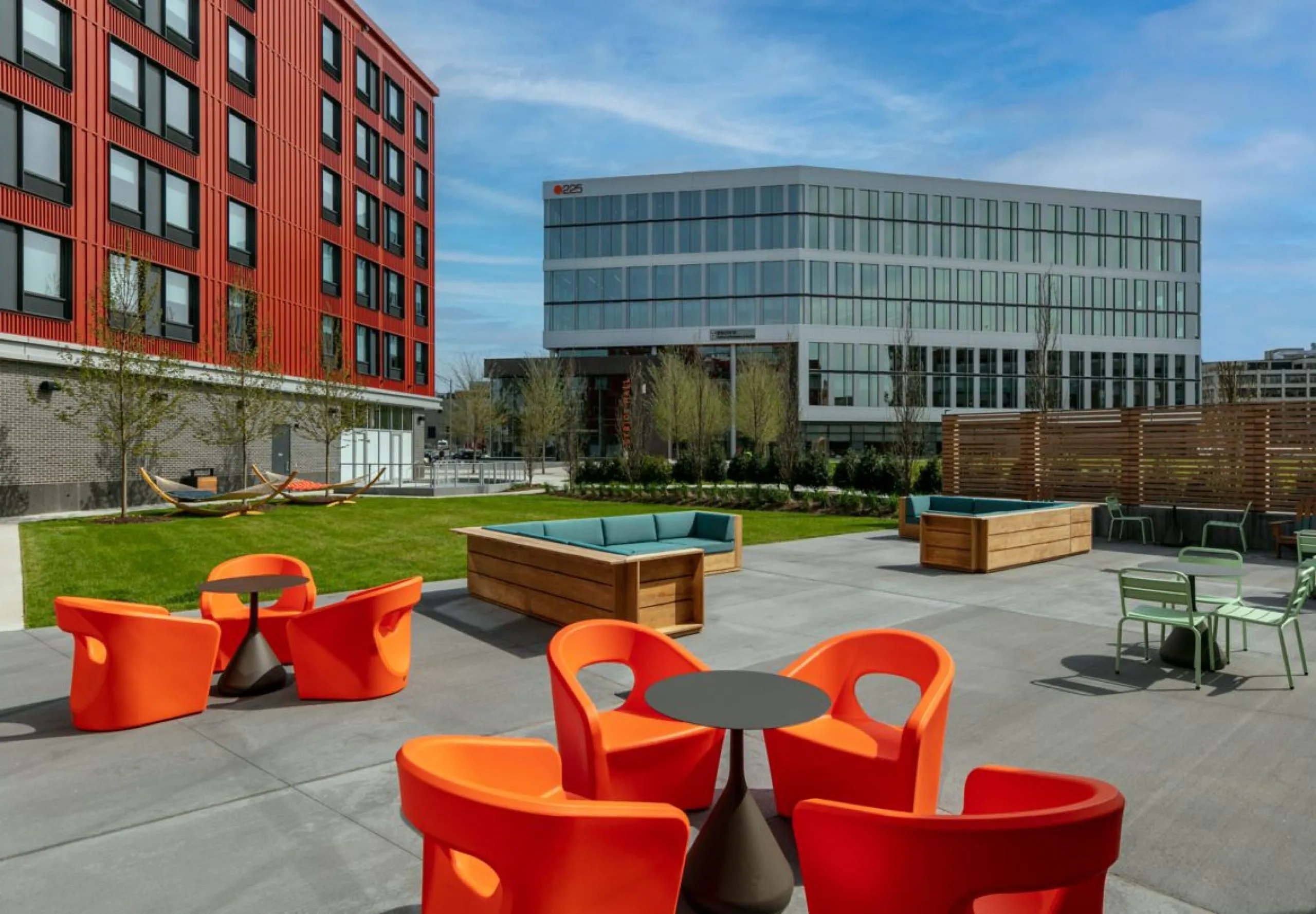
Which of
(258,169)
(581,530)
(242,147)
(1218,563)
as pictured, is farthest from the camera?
(258,169)

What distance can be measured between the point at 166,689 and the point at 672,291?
58.3 m

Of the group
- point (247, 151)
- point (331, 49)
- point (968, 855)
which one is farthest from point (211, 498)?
point (968, 855)

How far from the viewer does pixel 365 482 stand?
35.0m

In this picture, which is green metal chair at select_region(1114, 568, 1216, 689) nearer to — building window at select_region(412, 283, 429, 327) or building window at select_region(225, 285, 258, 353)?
building window at select_region(225, 285, 258, 353)

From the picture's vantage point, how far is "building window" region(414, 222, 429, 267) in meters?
42.2

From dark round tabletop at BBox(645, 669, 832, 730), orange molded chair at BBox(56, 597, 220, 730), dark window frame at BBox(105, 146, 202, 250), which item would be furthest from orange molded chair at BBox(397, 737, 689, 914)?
dark window frame at BBox(105, 146, 202, 250)

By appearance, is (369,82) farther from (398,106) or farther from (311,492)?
(311,492)

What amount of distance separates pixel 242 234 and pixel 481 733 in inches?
1133

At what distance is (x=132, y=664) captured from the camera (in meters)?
5.83

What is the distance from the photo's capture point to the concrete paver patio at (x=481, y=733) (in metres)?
3.79

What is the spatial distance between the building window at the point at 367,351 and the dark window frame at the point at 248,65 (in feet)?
34.1

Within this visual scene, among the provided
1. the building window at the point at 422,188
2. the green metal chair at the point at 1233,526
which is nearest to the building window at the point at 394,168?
the building window at the point at 422,188

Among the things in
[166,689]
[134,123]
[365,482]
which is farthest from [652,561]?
[365,482]

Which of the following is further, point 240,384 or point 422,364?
point 422,364
